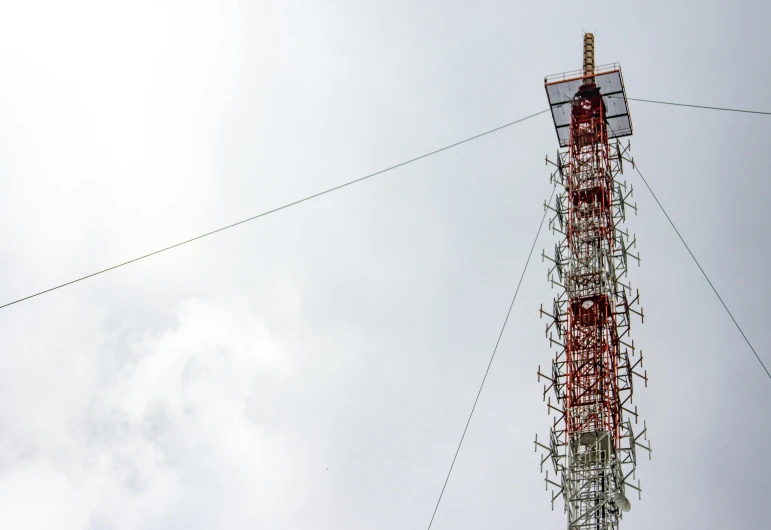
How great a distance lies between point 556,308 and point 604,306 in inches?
88.3

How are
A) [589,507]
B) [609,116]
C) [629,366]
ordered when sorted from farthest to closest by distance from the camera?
1. [609,116]
2. [629,366]
3. [589,507]

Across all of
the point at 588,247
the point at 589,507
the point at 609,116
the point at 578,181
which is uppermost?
the point at 609,116

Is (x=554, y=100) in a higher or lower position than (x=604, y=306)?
higher

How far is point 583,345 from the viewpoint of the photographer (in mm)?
48906

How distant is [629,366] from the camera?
47844 mm

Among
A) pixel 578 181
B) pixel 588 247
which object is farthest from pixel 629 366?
pixel 578 181

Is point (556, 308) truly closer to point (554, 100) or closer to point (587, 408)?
point (587, 408)

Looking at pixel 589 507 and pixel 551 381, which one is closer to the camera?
pixel 589 507

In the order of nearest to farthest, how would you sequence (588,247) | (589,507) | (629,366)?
1. (589,507)
2. (629,366)
3. (588,247)

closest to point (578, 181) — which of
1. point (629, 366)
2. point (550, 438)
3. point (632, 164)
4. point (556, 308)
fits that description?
point (632, 164)

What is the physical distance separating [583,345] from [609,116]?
13.2 metres

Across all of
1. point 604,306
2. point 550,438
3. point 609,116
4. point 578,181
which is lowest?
point 550,438

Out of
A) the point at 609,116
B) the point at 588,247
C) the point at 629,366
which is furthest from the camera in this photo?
the point at 609,116

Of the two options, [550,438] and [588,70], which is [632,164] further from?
[550,438]
